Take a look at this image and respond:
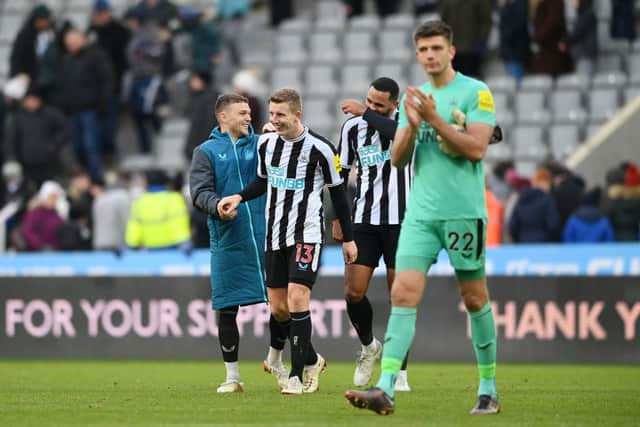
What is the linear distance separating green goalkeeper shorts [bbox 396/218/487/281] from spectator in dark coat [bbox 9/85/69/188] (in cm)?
1399

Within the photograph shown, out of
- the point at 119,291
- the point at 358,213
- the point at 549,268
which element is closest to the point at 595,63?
the point at 549,268

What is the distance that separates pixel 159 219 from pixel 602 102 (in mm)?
6771

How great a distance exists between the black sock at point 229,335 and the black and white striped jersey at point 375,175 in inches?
47.9

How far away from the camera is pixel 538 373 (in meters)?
14.0

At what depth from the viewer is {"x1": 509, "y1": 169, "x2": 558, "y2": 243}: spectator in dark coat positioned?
18.1m

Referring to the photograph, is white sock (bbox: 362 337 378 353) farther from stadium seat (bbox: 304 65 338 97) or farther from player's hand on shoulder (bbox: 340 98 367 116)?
stadium seat (bbox: 304 65 338 97)

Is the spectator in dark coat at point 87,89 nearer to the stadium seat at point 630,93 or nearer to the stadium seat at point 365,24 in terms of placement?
the stadium seat at point 365,24

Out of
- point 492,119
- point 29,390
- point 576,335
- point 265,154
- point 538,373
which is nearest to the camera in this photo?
point 492,119

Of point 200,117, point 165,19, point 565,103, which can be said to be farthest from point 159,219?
point 565,103

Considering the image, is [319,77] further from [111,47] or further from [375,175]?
[375,175]

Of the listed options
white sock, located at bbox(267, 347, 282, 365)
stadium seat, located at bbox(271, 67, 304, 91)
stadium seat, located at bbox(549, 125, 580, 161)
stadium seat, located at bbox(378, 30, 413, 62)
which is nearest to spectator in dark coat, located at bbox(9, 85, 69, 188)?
stadium seat, located at bbox(271, 67, 304, 91)

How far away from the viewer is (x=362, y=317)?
454 inches

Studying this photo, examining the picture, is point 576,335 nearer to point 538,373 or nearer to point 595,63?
point 538,373

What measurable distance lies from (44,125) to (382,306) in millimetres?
7725
